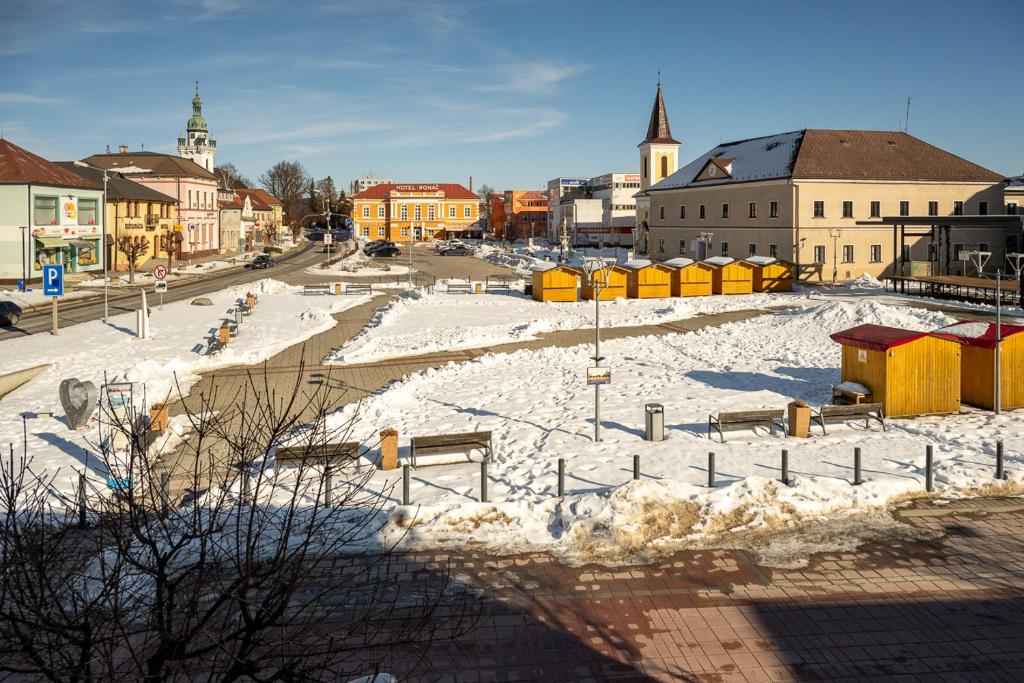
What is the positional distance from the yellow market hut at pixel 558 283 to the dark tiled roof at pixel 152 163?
→ 45.8 metres

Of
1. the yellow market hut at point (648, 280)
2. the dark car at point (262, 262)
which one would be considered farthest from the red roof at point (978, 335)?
the dark car at point (262, 262)

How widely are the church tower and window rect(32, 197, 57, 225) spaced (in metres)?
60.7

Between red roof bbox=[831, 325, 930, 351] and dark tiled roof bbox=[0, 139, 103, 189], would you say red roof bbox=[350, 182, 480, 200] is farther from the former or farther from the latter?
red roof bbox=[831, 325, 930, 351]

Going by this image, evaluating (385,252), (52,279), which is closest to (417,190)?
(385,252)

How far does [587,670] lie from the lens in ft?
29.6

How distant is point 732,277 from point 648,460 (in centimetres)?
3268

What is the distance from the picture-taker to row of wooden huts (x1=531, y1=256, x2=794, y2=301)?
43.7m

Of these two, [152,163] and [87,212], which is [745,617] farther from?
[152,163]

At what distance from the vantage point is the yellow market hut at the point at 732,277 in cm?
4650

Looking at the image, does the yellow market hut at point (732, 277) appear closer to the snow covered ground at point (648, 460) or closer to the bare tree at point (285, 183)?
the snow covered ground at point (648, 460)

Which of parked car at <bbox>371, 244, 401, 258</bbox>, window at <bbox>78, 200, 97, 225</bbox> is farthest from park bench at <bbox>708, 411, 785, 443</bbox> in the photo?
parked car at <bbox>371, 244, 401, 258</bbox>

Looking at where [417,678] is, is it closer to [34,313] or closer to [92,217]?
[34,313]

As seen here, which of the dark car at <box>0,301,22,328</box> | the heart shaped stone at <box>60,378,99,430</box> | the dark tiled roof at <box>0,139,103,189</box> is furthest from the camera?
the dark tiled roof at <box>0,139,103,189</box>

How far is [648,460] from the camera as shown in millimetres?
15930
